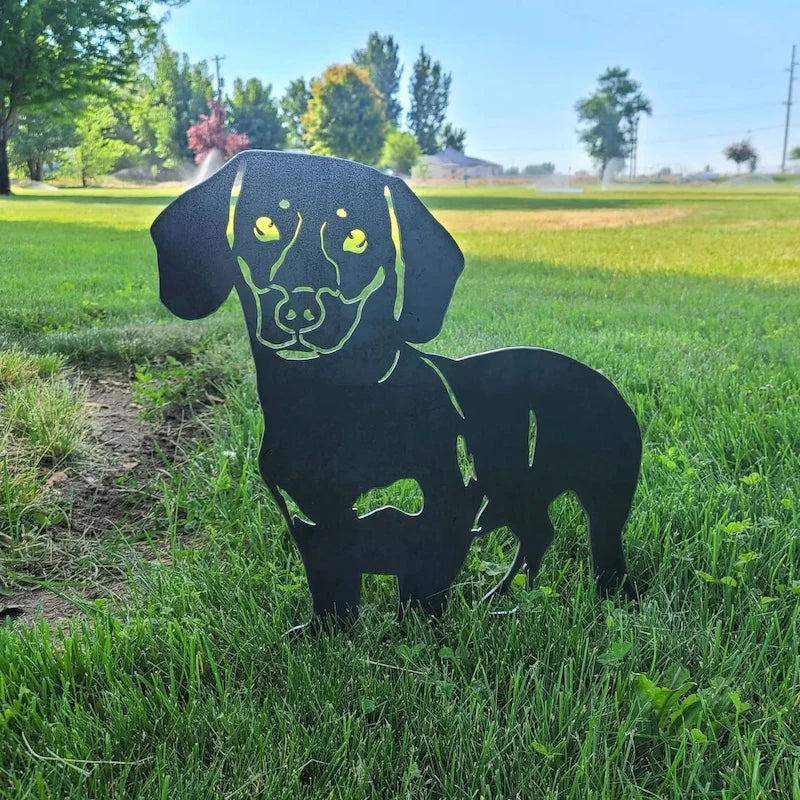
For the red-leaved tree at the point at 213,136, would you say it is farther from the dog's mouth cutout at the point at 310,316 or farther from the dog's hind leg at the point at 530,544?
the dog's hind leg at the point at 530,544

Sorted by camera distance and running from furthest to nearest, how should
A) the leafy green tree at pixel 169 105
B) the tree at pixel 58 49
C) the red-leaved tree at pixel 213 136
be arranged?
the red-leaved tree at pixel 213 136 → the leafy green tree at pixel 169 105 → the tree at pixel 58 49

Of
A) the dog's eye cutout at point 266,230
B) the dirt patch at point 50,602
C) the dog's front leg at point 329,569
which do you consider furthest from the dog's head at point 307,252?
the dirt patch at point 50,602

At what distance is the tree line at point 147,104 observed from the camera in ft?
15.3

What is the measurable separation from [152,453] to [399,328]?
4.46 ft

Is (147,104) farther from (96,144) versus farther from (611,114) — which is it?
(611,114)

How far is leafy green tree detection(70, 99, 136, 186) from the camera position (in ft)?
20.7

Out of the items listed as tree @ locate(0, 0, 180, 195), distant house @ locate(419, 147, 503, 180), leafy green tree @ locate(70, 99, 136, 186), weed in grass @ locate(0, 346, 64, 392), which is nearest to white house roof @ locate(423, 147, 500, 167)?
distant house @ locate(419, 147, 503, 180)

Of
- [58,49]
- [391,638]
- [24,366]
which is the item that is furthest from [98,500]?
[58,49]

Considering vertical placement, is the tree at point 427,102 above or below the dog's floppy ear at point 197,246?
above

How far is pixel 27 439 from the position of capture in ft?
6.96

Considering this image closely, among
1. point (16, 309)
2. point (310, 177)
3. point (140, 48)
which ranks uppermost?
point (140, 48)

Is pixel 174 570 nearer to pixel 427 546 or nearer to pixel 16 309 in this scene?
pixel 427 546

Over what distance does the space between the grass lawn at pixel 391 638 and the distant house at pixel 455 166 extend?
1297 centimetres

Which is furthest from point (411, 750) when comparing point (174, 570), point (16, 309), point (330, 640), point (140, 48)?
point (140, 48)
